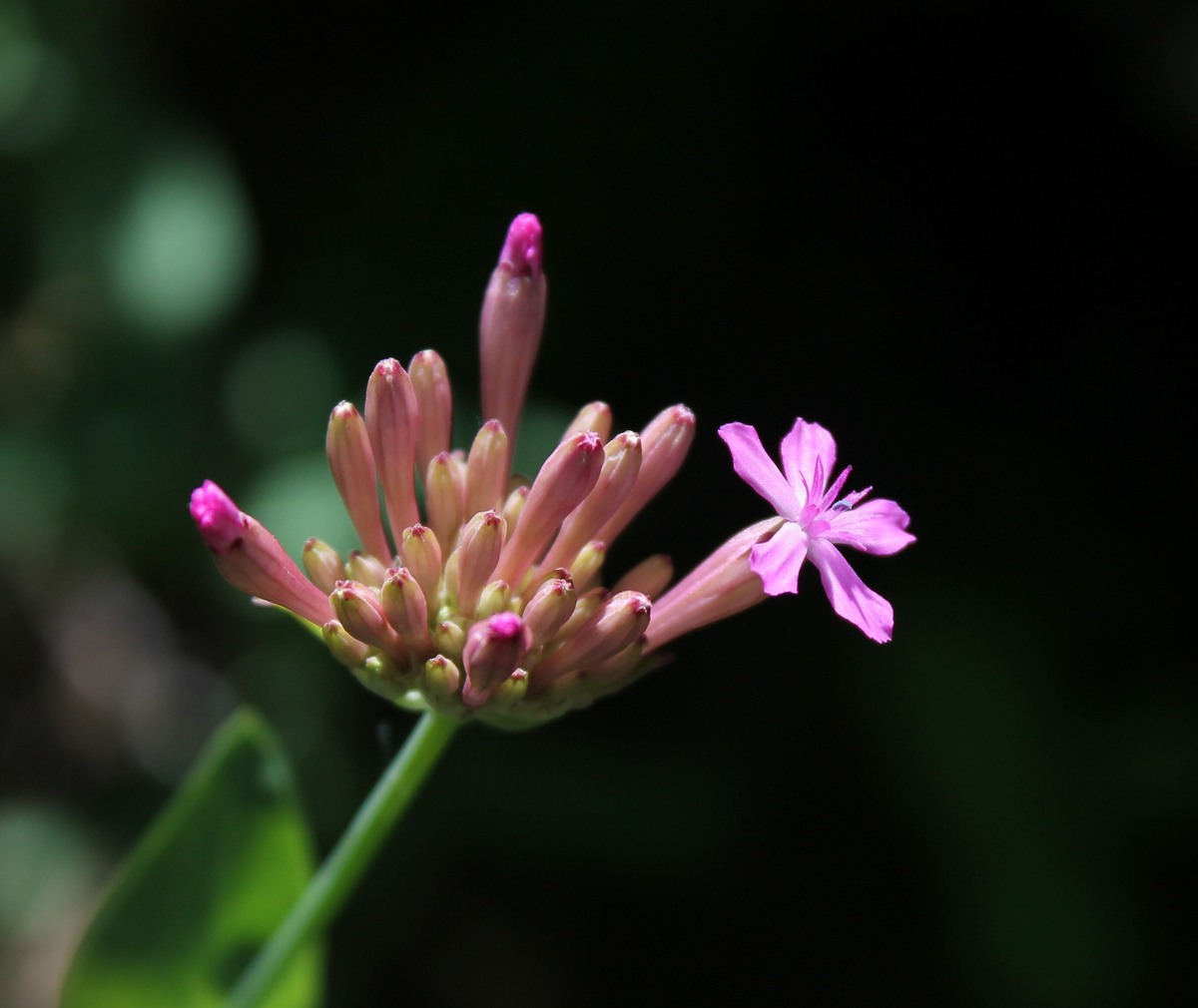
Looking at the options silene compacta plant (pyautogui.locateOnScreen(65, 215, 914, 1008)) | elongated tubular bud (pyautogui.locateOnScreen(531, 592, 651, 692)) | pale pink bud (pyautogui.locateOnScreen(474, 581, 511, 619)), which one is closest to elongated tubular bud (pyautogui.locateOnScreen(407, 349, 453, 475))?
silene compacta plant (pyautogui.locateOnScreen(65, 215, 914, 1008))

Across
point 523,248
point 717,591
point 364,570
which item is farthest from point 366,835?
point 523,248

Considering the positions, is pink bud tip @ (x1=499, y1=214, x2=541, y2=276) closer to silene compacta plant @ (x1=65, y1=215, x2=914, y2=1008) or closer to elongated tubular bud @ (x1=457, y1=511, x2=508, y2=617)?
silene compacta plant @ (x1=65, y1=215, x2=914, y2=1008)

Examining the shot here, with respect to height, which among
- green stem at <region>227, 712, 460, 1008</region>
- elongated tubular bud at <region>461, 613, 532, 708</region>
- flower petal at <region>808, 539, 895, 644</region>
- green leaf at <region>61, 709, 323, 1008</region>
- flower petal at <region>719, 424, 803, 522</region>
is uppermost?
flower petal at <region>719, 424, 803, 522</region>

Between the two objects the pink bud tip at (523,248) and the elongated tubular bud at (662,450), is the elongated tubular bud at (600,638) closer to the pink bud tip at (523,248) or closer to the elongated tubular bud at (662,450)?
the elongated tubular bud at (662,450)

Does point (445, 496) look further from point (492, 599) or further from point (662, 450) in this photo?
point (662, 450)

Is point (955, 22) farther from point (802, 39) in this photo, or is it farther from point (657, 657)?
point (657, 657)
